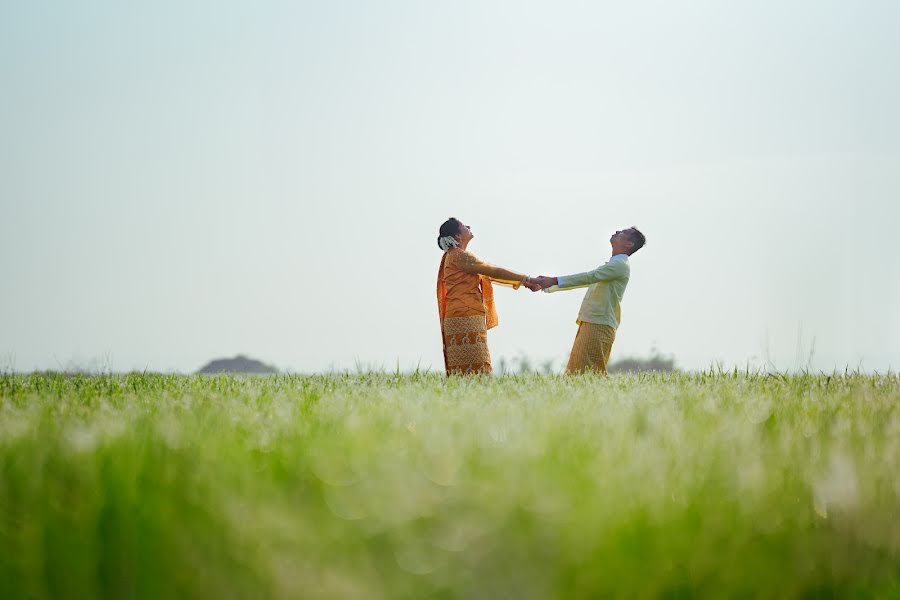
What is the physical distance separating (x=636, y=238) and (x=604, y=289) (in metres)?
0.76

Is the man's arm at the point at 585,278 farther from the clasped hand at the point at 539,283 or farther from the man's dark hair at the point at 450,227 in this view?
the man's dark hair at the point at 450,227

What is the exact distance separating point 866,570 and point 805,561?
0.57ft

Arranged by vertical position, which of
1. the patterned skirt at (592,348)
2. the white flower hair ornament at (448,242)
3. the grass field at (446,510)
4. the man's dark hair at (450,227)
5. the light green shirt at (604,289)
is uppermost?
the man's dark hair at (450,227)

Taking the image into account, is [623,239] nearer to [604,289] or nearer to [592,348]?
[604,289]

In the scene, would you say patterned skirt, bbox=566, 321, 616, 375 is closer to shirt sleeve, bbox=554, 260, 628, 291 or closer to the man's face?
shirt sleeve, bbox=554, 260, 628, 291

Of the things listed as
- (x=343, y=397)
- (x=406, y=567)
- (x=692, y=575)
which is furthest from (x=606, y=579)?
(x=343, y=397)

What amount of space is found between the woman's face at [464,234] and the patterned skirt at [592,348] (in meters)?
1.54

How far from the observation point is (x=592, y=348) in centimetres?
A: 781

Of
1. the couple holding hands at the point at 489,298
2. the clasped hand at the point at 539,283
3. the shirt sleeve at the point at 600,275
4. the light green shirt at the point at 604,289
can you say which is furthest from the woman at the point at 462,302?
the light green shirt at the point at 604,289

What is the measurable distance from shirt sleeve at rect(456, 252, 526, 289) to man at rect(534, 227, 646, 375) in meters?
0.54

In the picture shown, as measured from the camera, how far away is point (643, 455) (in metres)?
2.18

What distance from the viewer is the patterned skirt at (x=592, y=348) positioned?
25.6 feet

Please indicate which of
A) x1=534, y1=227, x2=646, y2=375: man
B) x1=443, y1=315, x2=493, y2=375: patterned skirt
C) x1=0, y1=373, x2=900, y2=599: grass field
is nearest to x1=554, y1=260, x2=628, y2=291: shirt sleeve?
x1=534, y1=227, x2=646, y2=375: man

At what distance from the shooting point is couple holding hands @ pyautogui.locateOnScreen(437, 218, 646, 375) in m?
7.34
